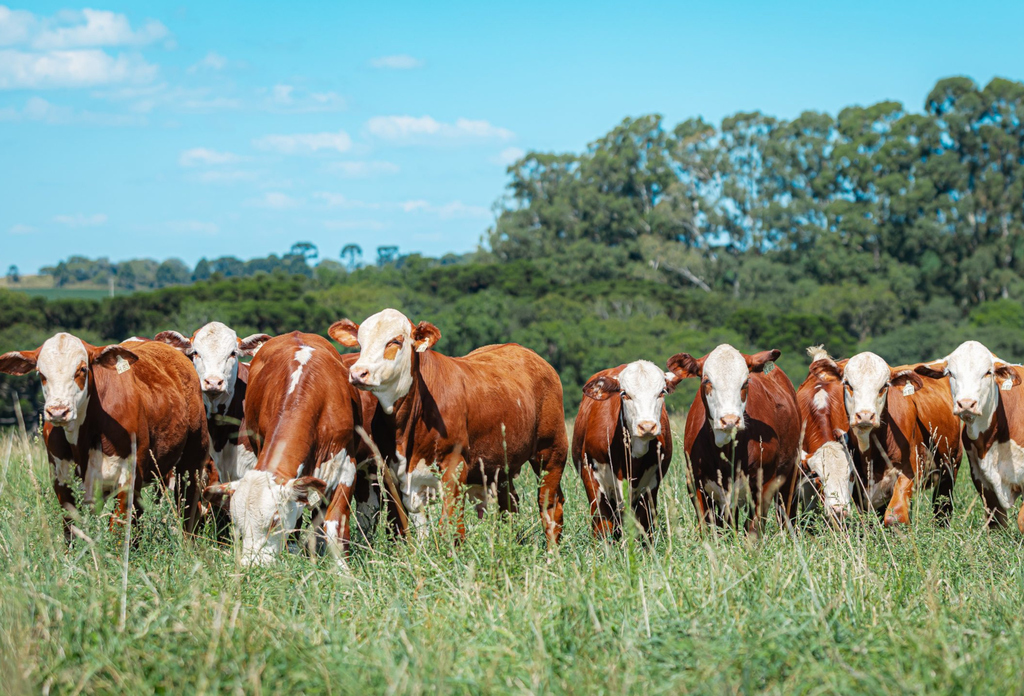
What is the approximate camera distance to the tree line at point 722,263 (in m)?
58.9

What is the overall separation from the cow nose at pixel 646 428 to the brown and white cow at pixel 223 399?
9.92ft

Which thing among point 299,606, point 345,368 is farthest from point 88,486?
point 299,606

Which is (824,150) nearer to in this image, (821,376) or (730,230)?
(730,230)

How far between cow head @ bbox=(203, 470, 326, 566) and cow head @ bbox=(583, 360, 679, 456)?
246 centimetres

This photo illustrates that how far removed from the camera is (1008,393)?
7.68 metres

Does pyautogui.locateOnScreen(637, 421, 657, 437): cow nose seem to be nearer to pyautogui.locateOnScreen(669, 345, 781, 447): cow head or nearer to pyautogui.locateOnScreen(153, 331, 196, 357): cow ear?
pyautogui.locateOnScreen(669, 345, 781, 447): cow head

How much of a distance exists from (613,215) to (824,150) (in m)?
17.7

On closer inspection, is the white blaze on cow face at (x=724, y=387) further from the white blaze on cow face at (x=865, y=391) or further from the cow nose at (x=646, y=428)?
the white blaze on cow face at (x=865, y=391)

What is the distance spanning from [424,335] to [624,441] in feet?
5.48

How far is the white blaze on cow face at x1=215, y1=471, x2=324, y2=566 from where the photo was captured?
580 centimetres

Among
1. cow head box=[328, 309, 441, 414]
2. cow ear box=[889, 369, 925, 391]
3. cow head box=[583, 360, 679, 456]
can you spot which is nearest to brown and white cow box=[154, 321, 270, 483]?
cow head box=[328, 309, 441, 414]

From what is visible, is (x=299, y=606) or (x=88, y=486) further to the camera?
(x=88, y=486)

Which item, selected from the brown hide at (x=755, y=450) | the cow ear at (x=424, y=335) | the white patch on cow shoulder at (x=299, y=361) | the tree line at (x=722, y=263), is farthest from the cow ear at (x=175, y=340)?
the tree line at (x=722, y=263)

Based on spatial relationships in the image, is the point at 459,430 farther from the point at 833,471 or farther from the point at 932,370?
the point at 932,370
